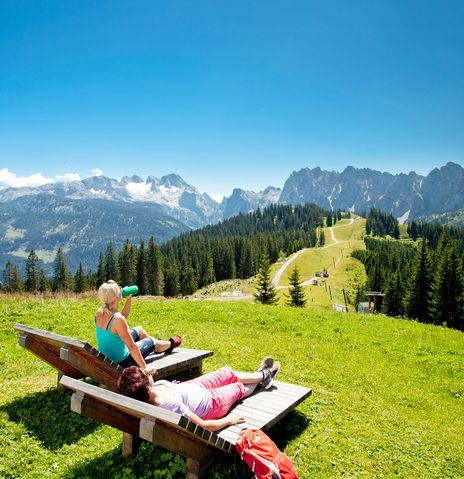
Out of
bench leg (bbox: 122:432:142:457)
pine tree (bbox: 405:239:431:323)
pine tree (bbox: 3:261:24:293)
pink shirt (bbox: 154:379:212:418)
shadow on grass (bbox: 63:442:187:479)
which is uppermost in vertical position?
pink shirt (bbox: 154:379:212:418)

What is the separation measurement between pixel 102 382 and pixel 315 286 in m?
139

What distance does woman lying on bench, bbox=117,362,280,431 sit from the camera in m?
5.68

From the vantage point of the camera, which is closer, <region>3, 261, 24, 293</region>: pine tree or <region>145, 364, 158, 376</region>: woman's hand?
<region>145, 364, 158, 376</region>: woman's hand

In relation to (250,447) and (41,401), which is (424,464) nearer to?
(250,447)

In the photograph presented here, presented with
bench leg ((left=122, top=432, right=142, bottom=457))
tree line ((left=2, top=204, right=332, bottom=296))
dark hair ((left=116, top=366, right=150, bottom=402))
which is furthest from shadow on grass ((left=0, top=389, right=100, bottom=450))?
tree line ((left=2, top=204, right=332, bottom=296))

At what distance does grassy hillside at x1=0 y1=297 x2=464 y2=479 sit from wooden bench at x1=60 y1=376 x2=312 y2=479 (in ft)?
2.88

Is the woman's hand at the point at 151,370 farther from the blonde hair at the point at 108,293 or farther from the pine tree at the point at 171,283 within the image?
the pine tree at the point at 171,283

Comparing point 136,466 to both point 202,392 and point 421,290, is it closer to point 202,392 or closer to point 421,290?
point 202,392

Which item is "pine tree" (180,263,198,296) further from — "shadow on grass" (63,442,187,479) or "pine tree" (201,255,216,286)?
"shadow on grass" (63,442,187,479)

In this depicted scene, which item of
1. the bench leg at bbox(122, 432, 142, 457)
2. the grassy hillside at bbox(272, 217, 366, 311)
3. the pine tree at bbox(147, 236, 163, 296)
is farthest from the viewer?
the grassy hillside at bbox(272, 217, 366, 311)

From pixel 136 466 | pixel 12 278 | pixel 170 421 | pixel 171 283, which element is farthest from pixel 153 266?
pixel 170 421

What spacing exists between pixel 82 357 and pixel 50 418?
5.80 feet

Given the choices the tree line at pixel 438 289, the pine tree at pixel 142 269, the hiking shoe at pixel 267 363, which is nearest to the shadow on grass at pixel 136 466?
the hiking shoe at pixel 267 363

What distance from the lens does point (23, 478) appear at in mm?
6285
